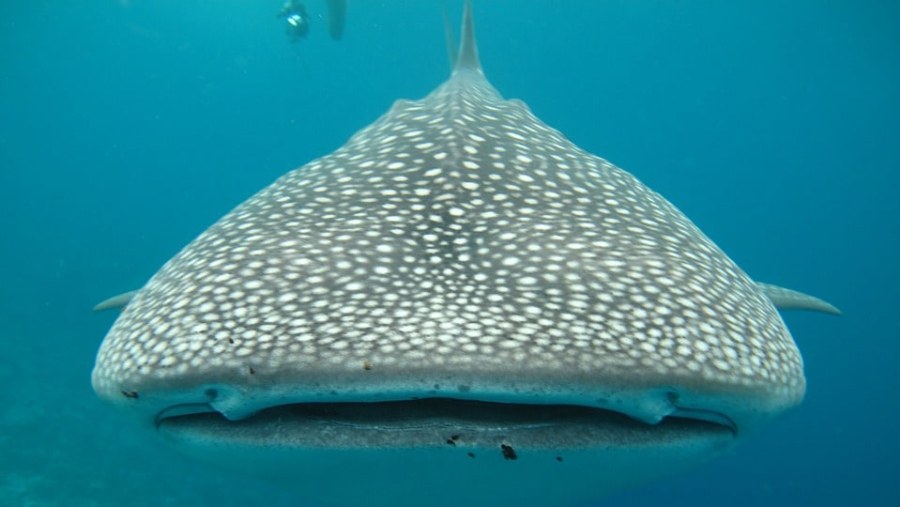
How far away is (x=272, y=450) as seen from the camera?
7.37 feet

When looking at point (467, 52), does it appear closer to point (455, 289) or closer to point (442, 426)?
point (455, 289)

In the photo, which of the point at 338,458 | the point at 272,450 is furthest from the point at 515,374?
the point at 272,450

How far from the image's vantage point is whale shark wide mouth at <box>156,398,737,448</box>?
2.07m

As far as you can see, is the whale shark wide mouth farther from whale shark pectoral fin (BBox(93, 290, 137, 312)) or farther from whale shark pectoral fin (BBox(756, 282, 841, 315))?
whale shark pectoral fin (BBox(756, 282, 841, 315))

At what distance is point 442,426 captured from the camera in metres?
2.06

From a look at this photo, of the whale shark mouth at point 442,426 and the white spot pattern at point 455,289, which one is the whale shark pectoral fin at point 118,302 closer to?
the white spot pattern at point 455,289

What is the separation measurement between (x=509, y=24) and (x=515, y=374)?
4952 centimetres

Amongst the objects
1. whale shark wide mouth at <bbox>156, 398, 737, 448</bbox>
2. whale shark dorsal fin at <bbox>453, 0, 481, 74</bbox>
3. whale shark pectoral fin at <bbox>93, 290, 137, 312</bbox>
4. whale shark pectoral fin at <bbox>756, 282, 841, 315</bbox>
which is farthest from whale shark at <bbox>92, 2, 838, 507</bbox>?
whale shark dorsal fin at <bbox>453, 0, 481, 74</bbox>

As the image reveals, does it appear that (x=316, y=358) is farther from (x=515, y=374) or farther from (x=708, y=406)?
(x=708, y=406)

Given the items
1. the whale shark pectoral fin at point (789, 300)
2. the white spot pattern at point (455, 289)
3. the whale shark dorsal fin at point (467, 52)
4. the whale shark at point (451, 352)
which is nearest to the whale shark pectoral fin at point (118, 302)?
the white spot pattern at point (455, 289)

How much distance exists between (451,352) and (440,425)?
0.30 metres

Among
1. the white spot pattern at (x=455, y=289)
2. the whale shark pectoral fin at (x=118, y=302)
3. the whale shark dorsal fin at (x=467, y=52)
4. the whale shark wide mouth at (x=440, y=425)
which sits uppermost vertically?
the whale shark dorsal fin at (x=467, y=52)

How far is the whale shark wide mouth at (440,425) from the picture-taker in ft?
6.79

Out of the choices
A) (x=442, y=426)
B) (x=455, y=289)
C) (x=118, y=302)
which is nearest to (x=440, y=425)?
(x=442, y=426)
